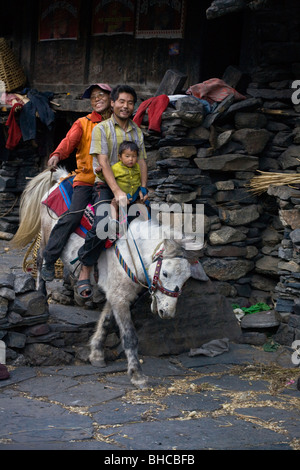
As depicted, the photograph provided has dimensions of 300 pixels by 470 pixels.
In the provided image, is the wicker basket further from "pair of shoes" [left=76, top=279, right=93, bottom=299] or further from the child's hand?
"pair of shoes" [left=76, top=279, right=93, bottom=299]

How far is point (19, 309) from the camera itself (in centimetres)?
633

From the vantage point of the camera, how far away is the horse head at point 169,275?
224 inches

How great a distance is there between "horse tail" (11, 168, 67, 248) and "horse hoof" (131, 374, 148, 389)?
2.49 meters

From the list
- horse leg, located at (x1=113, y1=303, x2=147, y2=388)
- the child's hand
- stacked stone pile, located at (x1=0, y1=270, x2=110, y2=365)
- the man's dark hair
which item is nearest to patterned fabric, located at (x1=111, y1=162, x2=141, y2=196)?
the child's hand

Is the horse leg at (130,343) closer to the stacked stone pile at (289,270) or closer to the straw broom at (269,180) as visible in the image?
the stacked stone pile at (289,270)

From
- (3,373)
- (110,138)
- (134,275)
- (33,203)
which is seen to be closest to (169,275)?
(134,275)

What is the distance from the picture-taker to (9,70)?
1141 centimetres

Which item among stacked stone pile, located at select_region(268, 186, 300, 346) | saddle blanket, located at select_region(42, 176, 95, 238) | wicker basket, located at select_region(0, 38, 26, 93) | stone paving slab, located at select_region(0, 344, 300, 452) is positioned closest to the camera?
stone paving slab, located at select_region(0, 344, 300, 452)

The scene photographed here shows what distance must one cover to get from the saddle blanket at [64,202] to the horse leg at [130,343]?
3.06ft

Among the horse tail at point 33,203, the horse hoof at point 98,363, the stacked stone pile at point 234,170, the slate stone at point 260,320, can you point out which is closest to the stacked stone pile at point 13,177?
the stacked stone pile at point 234,170

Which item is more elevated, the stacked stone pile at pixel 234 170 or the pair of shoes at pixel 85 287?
the stacked stone pile at pixel 234 170

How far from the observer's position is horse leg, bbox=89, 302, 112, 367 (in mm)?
6422

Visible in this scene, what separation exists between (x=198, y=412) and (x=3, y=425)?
1.59 m
